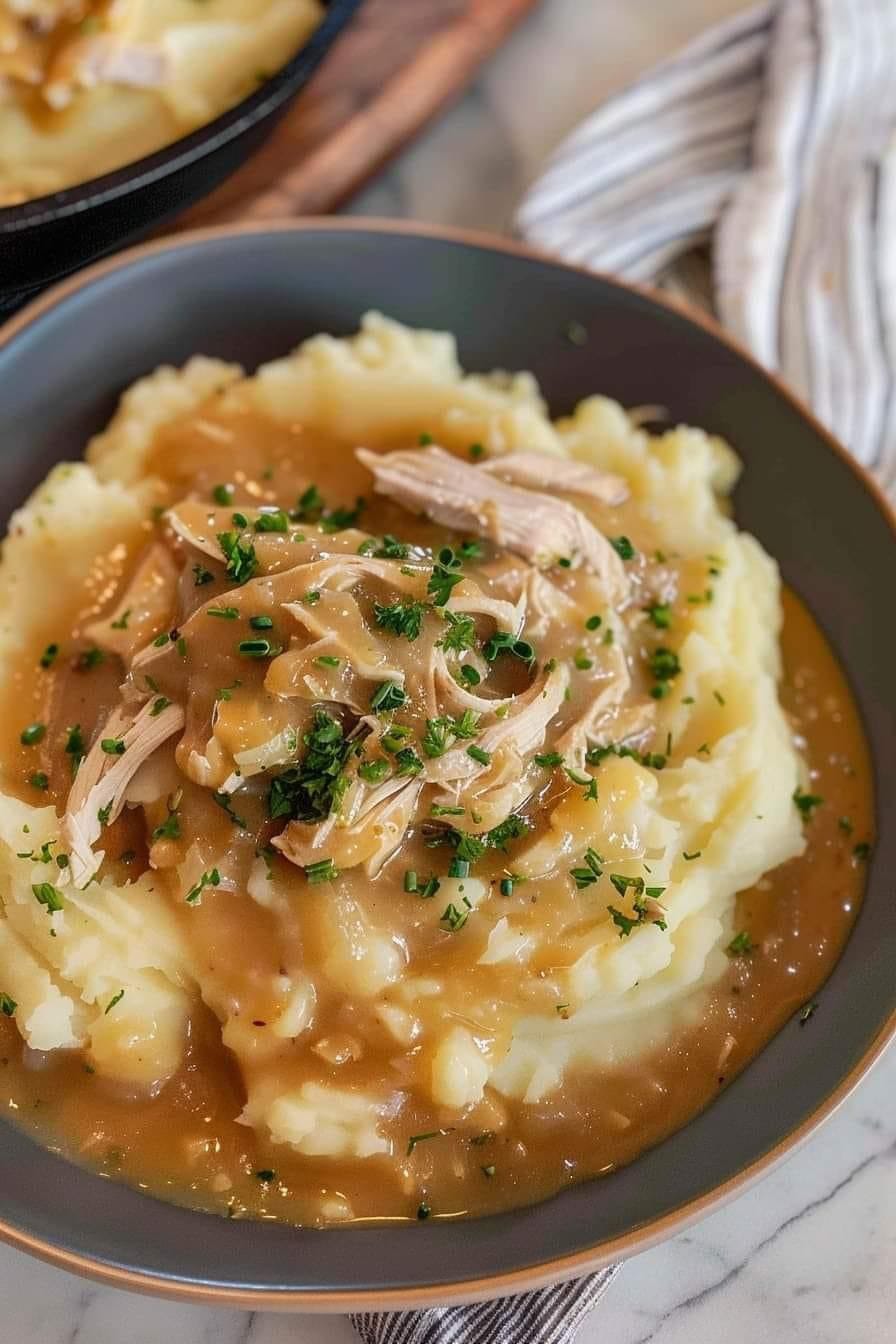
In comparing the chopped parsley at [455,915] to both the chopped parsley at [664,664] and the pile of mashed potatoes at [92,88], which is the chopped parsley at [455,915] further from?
the pile of mashed potatoes at [92,88]

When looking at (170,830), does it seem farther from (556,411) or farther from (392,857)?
(556,411)

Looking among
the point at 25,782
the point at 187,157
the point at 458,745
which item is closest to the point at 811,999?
the point at 458,745

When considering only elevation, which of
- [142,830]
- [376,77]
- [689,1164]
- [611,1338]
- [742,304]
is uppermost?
[376,77]

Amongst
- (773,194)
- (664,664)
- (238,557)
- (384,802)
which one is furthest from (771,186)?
(384,802)

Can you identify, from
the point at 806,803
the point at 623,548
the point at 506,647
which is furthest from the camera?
the point at 623,548

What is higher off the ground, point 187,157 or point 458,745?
point 187,157

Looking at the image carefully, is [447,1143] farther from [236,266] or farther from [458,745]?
[236,266]

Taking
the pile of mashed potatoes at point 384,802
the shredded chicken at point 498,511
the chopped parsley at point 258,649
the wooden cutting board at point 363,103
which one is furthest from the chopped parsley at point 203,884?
the wooden cutting board at point 363,103
